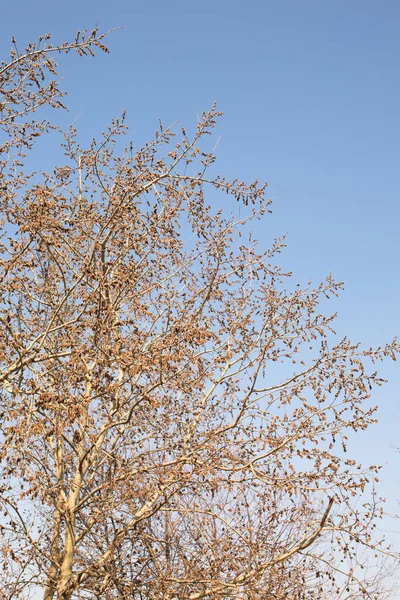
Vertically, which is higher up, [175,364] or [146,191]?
[146,191]

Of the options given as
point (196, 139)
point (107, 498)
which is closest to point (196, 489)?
point (107, 498)

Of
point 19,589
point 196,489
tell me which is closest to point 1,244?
point 196,489

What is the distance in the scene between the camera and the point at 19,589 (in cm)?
777

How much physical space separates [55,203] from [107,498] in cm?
342

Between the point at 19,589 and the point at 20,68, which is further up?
the point at 20,68

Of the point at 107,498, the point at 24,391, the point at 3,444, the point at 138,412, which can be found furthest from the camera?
the point at 138,412

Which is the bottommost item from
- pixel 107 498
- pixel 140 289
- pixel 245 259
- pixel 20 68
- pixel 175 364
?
pixel 107 498

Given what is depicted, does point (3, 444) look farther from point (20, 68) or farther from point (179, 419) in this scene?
point (20, 68)

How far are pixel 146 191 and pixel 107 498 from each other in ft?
11.9

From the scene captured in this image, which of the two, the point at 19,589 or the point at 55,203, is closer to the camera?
the point at 55,203

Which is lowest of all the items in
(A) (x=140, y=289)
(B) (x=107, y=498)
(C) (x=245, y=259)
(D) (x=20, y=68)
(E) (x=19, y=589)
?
(E) (x=19, y=589)

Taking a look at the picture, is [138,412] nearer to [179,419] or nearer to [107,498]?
[179,419]

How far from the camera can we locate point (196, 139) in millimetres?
7664

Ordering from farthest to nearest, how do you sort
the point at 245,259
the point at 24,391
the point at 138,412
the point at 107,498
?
the point at 245,259, the point at 138,412, the point at 107,498, the point at 24,391
